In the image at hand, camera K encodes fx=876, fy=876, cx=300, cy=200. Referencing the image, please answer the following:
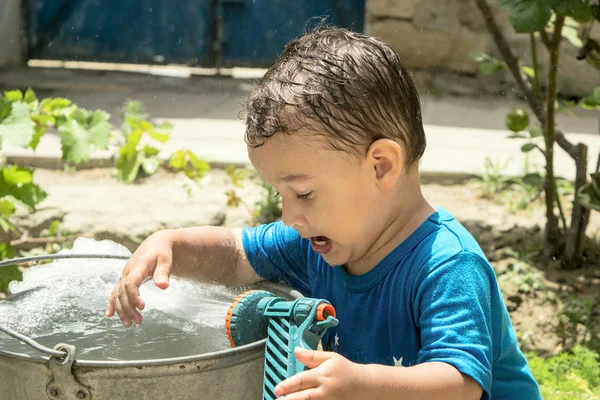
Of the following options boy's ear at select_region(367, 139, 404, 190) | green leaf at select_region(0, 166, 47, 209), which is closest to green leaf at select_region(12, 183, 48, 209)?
green leaf at select_region(0, 166, 47, 209)

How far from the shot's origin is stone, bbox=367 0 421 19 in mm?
6387

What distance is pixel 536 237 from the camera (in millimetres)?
3666

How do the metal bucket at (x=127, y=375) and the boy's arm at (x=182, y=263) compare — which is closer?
the metal bucket at (x=127, y=375)

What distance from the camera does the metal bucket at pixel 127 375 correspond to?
144 centimetres

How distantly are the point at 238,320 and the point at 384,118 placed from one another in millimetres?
461

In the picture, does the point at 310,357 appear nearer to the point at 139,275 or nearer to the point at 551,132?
the point at 139,275

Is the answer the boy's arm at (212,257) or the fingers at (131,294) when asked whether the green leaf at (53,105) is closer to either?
the boy's arm at (212,257)

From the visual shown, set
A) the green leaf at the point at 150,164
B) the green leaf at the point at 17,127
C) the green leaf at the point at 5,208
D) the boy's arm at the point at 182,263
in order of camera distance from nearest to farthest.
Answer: the boy's arm at the point at 182,263 → the green leaf at the point at 17,127 → the green leaf at the point at 5,208 → the green leaf at the point at 150,164

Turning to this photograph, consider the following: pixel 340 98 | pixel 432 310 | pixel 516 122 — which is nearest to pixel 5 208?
pixel 340 98

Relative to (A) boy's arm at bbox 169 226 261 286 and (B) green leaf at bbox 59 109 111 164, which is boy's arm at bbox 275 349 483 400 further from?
(B) green leaf at bbox 59 109 111 164

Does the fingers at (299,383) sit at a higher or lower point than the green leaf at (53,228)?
higher

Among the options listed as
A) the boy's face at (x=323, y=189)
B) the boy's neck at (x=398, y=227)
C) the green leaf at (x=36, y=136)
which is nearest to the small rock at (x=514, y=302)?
the boy's neck at (x=398, y=227)

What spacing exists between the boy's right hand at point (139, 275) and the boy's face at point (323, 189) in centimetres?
Result: 30

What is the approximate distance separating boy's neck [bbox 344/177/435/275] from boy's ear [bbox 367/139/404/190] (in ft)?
0.30
